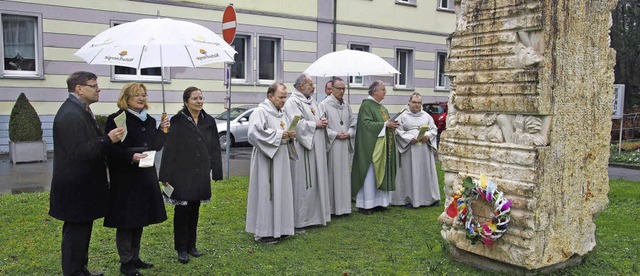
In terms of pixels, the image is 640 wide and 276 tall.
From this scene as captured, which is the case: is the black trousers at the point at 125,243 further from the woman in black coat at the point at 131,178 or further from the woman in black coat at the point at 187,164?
the woman in black coat at the point at 187,164

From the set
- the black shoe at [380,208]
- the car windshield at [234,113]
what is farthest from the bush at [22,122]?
the black shoe at [380,208]

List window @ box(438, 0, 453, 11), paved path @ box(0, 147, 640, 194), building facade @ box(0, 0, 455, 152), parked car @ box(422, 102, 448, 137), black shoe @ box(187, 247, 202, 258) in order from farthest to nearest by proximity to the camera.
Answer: window @ box(438, 0, 453, 11), parked car @ box(422, 102, 448, 137), building facade @ box(0, 0, 455, 152), paved path @ box(0, 147, 640, 194), black shoe @ box(187, 247, 202, 258)

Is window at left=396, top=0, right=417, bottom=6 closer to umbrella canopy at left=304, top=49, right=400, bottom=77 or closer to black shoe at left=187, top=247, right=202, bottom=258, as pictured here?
umbrella canopy at left=304, top=49, right=400, bottom=77

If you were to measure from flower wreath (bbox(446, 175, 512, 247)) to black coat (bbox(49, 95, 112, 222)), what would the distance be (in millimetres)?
3080

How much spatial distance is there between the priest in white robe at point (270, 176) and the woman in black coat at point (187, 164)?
72 cm

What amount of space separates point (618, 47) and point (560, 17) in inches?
741

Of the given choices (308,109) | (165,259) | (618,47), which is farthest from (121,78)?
(618,47)

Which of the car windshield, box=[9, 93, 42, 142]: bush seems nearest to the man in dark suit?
box=[9, 93, 42, 142]: bush

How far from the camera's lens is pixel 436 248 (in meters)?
6.07

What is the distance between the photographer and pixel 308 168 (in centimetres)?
703

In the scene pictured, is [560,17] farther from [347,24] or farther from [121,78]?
[347,24]

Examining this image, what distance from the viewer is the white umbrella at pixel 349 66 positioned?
26.7ft

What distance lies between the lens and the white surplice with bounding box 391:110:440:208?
342 inches

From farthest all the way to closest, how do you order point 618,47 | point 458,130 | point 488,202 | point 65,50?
point 618,47 → point 65,50 → point 458,130 → point 488,202
